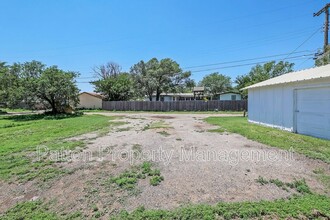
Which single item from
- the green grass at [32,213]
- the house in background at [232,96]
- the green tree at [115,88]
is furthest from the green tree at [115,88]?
the green grass at [32,213]

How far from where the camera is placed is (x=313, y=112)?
25.1 ft

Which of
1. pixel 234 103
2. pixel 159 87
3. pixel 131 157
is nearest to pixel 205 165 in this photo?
pixel 131 157

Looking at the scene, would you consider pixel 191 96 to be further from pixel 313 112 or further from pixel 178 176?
pixel 178 176

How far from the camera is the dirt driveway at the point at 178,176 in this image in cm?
303

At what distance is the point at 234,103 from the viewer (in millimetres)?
25953

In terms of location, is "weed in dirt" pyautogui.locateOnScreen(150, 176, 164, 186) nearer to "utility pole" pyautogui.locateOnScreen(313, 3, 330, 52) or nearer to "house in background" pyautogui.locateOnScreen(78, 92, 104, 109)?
"utility pole" pyautogui.locateOnScreen(313, 3, 330, 52)

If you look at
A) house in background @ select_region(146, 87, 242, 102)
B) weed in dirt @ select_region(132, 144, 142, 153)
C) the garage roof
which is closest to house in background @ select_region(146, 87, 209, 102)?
house in background @ select_region(146, 87, 242, 102)

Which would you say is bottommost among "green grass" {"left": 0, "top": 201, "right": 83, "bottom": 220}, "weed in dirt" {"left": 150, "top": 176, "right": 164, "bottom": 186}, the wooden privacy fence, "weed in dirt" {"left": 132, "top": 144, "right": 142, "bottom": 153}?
"green grass" {"left": 0, "top": 201, "right": 83, "bottom": 220}

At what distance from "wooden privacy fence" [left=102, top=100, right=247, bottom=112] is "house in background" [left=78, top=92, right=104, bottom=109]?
3.34 metres

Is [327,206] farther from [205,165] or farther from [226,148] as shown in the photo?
[226,148]

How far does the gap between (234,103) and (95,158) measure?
23.5m

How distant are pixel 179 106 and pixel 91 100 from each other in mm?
16462

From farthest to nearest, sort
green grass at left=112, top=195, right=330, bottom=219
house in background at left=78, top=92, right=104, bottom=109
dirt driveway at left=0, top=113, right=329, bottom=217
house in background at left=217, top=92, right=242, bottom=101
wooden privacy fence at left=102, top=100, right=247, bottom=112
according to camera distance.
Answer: house in background at left=217, top=92, right=242, bottom=101
house in background at left=78, top=92, right=104, bottom=109
wooden privacy fence at left=102, top=100, right=247, bottom=112
dirt driveway at left=0, top=113, right=329, bottom=217
green grass at left=112, top=195, right=330, bottom=219

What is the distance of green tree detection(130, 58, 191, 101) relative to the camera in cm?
3491
